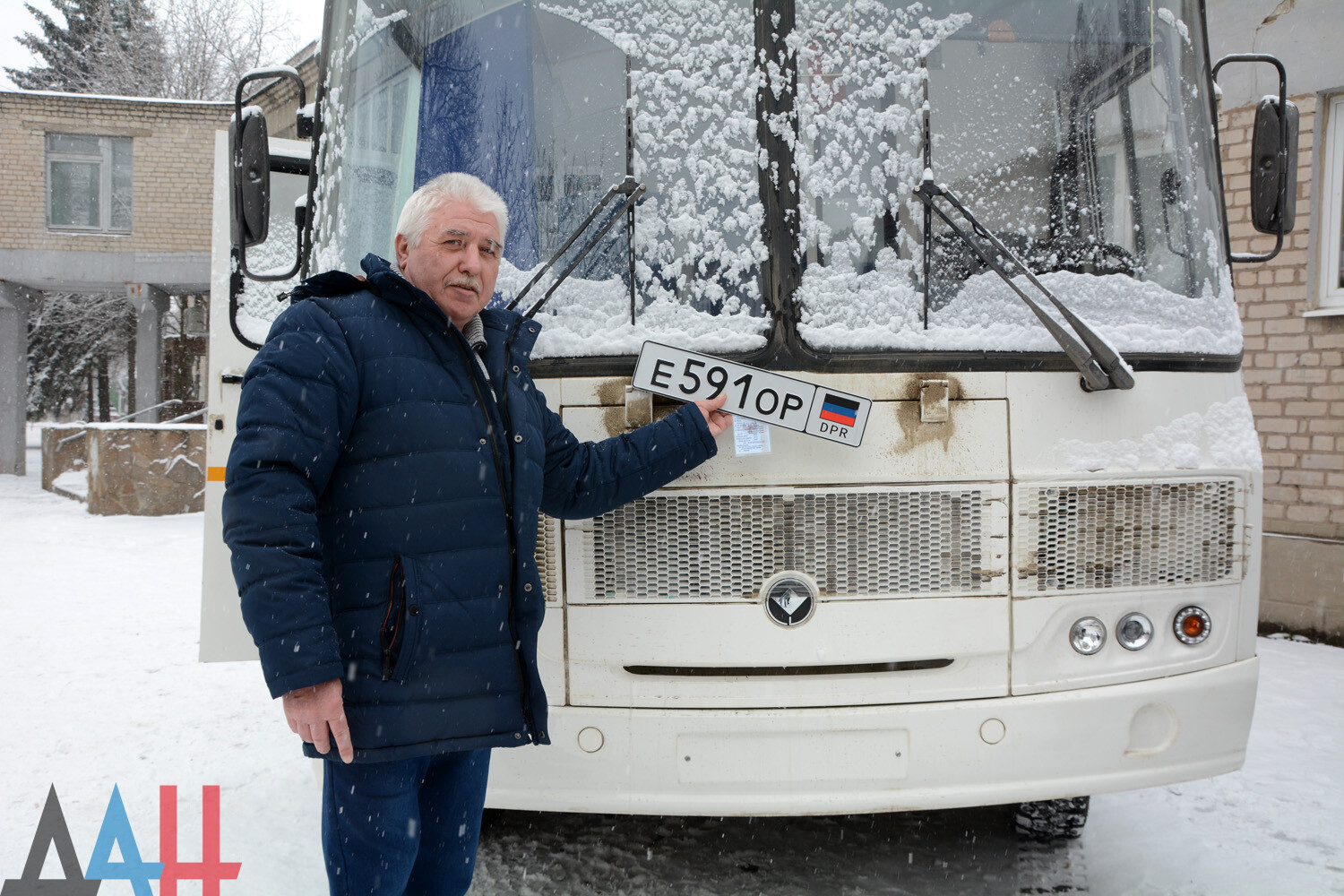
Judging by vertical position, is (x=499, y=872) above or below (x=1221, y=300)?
below

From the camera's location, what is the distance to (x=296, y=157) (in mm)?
3184

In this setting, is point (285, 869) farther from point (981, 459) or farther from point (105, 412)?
point (105, 412)

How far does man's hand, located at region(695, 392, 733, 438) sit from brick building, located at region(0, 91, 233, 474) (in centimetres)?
1965

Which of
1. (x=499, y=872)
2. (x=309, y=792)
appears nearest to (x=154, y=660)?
(x=309, y=792)

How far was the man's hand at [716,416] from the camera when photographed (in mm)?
2436

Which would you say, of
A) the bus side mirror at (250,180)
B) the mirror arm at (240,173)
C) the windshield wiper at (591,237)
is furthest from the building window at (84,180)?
the windshield wiper at (591,237)

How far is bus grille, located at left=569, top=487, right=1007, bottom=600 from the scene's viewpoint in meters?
2.52

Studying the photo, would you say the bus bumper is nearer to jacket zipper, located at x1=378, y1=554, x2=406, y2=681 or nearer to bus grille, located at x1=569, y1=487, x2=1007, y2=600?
bus grille, located at x1=569, y1=487, x2=1007, y2=600

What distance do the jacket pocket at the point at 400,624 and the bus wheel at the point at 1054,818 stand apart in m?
2.29

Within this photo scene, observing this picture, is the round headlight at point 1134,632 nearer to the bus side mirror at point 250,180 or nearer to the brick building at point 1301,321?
the bus side mirror at point 250,180

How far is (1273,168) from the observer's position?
316 cm

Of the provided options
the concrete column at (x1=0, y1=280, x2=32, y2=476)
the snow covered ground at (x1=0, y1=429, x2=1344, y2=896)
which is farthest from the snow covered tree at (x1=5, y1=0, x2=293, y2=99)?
the snow covered ground at (x1=0, y1=429, x2=1344, y2=896)

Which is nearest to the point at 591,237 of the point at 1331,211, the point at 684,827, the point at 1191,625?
the point at 1191,625

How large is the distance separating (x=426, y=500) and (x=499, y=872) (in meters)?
1.71
